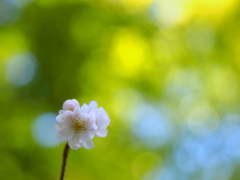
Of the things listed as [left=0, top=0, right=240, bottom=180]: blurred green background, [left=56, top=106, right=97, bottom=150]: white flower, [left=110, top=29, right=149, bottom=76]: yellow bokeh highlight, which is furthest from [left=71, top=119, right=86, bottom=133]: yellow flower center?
[left=110, top=29, right=149, bottom=76]: yellow bokeh highlight

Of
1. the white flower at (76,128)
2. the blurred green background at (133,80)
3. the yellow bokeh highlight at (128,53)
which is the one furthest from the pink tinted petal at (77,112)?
the yellow bokeh highlight at (128,53)

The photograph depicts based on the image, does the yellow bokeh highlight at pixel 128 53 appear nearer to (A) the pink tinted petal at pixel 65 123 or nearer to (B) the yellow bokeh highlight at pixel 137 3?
(B) the yellow bokeh highlight at pixel 137 3

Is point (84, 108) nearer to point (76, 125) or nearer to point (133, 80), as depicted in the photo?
point (76, 125)

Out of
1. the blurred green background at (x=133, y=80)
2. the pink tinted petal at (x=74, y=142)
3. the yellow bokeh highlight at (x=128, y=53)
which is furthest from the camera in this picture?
the yellow bokeh highlight at (x=128, y=53)

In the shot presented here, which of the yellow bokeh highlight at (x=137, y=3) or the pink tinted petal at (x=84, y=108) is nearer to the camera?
the pink tinted petal at (x=84, y=108)

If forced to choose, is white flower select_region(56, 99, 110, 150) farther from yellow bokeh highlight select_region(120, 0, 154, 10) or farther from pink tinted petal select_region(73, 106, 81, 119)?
yellow bokeh highlight select_region(120, 0, 154, 10)

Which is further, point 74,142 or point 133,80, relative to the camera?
point 133,80

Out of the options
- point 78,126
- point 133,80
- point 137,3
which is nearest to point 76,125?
point 78,126
